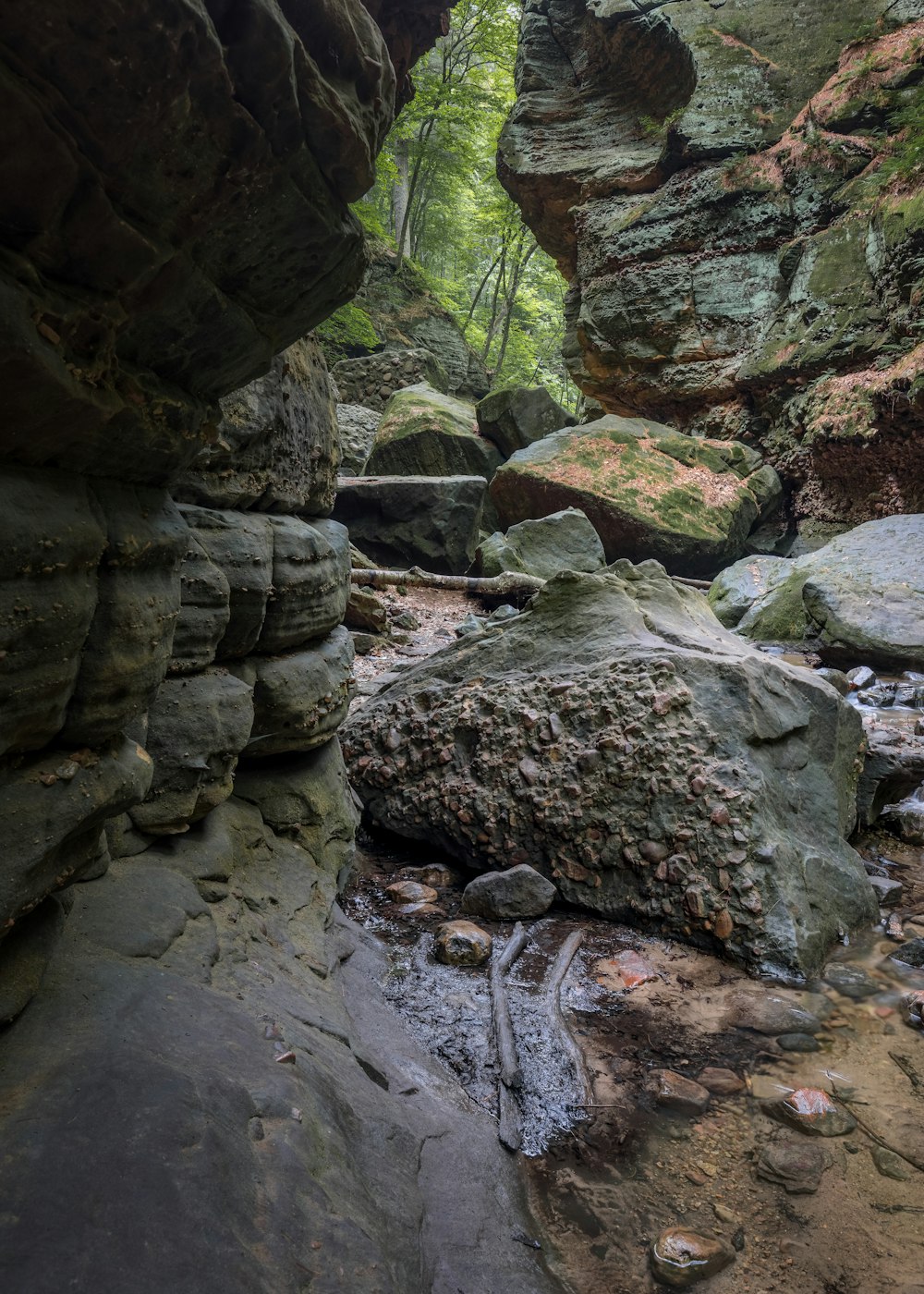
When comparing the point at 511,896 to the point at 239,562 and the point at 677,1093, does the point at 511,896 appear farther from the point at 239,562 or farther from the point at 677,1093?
the point at 239,562

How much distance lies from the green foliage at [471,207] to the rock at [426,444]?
333cm

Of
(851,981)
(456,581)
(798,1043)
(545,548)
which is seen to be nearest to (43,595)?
(798,1043)

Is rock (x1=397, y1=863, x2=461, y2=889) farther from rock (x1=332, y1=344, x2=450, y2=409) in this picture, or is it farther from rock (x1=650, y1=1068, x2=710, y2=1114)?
rock (x1=332, y1=344, x2=450, y2=409)

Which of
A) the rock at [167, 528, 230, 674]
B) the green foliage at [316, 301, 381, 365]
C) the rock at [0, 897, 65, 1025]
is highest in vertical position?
the green foliage at [316, 301, 381, 365]

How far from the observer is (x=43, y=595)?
1496 mm

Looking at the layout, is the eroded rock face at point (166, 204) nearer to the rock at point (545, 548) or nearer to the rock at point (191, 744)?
the rock at point (191, 744)

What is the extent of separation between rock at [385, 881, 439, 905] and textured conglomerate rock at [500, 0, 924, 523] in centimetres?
1216

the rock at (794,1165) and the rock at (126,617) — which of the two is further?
the rock at (794,1165)

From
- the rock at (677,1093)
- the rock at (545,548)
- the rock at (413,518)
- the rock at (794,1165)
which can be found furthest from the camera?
the rock at (413,518)

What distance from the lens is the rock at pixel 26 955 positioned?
1611mm

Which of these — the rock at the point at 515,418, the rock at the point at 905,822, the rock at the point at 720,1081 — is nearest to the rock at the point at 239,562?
the rock at the point at 720,1081

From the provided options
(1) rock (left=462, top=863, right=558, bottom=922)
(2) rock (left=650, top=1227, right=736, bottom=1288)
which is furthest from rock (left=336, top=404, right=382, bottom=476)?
(2) rock (left=650, top=1227, right=736, bottom=1288)

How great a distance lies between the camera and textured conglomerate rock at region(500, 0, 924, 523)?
13602 millimetres

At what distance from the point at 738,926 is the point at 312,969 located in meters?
1.82
